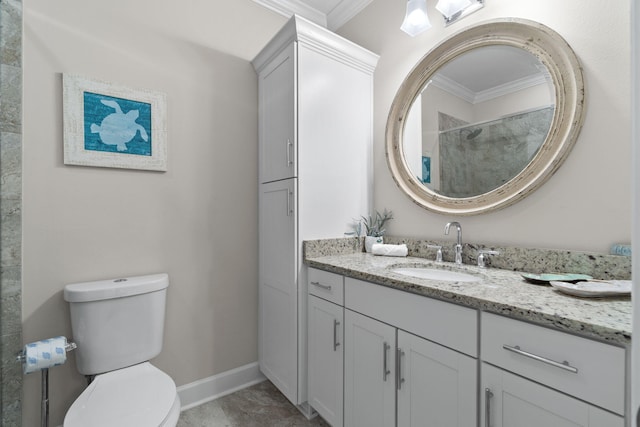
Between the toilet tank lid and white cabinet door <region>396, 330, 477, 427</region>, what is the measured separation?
1240 millimetres

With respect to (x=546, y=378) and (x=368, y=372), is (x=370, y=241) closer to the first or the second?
(x=368, y=372)

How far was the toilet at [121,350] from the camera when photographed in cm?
108

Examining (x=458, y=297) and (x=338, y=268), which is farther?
(x=338, y=268)

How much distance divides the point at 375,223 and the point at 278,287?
76cm

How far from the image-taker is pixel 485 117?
4.99 feet

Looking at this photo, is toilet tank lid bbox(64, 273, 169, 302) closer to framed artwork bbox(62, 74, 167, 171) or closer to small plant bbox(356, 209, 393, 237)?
framed artwork bbox(62, 74, 167, 171)

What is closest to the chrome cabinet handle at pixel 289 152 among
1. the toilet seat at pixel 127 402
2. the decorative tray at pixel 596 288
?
the toilet seat at pixel 127 402

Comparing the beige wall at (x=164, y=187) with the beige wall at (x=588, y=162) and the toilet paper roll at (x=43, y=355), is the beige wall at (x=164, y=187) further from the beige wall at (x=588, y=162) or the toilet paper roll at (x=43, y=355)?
the beige wall at (x=588, y=162)

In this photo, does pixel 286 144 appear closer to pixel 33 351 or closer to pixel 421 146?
pixel 421 146

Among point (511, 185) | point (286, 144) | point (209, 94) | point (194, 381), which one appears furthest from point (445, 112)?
point (194, 381)

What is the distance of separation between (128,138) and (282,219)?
952 mm

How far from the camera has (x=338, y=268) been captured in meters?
1.45

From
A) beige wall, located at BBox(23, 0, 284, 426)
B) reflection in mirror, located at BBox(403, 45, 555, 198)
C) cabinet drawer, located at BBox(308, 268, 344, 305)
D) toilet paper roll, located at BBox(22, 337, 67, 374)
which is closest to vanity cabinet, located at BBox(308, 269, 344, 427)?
cabinet drawer, located at BBox(308, 268, 344, 305)

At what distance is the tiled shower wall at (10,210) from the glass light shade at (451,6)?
2.06 meters
